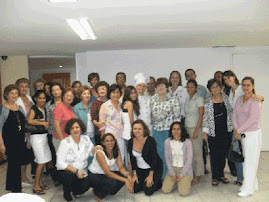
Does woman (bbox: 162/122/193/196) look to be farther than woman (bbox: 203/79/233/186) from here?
No

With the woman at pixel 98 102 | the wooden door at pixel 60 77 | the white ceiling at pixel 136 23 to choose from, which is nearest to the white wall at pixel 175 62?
the white ceiling at pixel 136 23

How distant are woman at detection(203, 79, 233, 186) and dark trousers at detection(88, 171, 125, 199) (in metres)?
1.45

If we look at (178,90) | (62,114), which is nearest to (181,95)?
(178,90)

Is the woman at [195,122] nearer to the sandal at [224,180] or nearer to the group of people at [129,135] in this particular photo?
the group of people at [129,135]

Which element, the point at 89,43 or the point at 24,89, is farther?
the point at 89,43

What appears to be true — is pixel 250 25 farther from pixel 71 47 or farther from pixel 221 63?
pixel 71 47

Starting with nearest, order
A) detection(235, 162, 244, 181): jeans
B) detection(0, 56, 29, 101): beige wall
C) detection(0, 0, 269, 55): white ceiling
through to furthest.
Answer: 1. detection(0, 0, 269, 55): white ceiling
2. detection(235, 162, 244, 181): jeans
3. detection(0, 56, 29, 101): beige wall

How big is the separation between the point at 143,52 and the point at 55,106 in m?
3.11

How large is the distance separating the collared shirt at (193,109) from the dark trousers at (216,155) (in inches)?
13.1

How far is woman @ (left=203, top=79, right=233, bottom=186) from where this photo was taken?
191 inches

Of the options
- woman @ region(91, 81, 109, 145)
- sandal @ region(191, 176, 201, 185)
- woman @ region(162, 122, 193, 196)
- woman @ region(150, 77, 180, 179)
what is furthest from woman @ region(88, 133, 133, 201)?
sandal @ region(191, 176, 201, 185)

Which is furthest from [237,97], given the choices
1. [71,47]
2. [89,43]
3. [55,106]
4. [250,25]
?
[71,47]

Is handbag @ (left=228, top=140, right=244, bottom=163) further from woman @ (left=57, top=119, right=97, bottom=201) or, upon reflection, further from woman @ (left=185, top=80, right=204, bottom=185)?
woman @ (left=57, top=119, right=97, bottom=201)

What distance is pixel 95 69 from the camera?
7684mm
